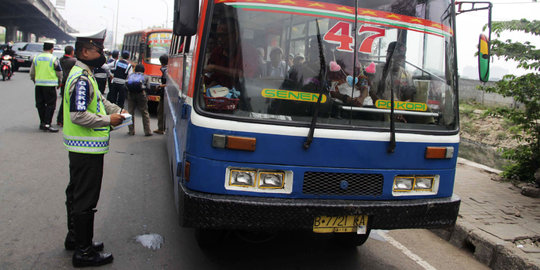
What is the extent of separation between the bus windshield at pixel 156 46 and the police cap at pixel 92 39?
11.1m

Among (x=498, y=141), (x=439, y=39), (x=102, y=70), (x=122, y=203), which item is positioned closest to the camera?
(x=439, y=39)

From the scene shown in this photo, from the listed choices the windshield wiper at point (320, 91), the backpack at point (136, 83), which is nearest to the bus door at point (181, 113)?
the windshield wiper at point (320, 91)

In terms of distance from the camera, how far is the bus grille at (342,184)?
3.38 meters

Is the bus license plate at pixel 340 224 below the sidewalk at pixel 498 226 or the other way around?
the other way around


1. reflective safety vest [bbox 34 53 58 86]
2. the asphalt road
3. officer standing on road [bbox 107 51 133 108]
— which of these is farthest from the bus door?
officer standing on road [bbox 107 51 133 108]

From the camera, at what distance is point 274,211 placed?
324 centimetres

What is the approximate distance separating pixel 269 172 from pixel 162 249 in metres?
1.51

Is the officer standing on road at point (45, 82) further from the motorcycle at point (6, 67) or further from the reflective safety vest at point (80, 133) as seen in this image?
the motorcycle at point (6, 67)

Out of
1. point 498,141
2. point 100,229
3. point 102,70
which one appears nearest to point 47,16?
point 102,70

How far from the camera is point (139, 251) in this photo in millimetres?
4055

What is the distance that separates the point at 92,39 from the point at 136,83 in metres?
5.95

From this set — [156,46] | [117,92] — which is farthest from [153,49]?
[117,92]

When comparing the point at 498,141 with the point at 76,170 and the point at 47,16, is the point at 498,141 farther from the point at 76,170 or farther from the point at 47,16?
the point at 47,16

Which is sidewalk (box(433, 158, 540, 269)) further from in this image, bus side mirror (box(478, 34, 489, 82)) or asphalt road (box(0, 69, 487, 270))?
bus side mirror (box(478, 34, 489, 82))
